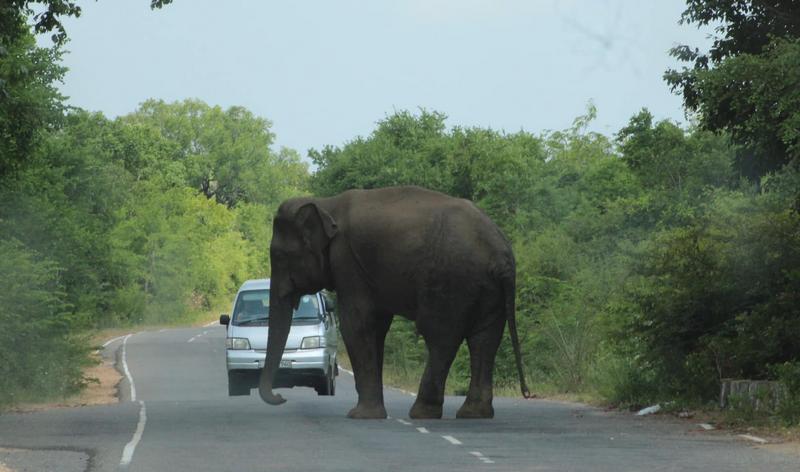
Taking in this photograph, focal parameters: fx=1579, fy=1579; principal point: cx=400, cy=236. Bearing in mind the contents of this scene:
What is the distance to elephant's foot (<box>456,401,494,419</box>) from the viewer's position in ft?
74.4

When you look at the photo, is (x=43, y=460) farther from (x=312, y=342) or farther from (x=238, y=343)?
(x=312, y=342)

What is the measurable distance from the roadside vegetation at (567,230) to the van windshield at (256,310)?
17.6ft

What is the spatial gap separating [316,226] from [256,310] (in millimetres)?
7518

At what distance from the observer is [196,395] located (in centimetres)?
4000

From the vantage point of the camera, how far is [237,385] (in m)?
31.7

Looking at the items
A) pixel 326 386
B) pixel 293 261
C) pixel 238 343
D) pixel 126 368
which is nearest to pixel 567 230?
pixel 126 368

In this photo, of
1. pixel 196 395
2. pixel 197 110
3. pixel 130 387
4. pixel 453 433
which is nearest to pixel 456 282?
pixel 453 433

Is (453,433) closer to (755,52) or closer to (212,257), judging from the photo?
(755,52)

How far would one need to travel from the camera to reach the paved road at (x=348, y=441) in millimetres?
15398


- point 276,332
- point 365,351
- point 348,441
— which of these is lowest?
point 348,441

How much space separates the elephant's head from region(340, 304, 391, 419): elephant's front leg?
3.53 ft

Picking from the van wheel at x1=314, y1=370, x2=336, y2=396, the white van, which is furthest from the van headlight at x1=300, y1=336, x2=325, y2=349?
the van wheel at x1=314, y1=370, x2=336, y2=396

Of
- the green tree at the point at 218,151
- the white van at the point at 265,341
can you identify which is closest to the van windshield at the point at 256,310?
the white van at the point at 265,341

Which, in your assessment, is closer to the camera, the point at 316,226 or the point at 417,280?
the point at 417,280
